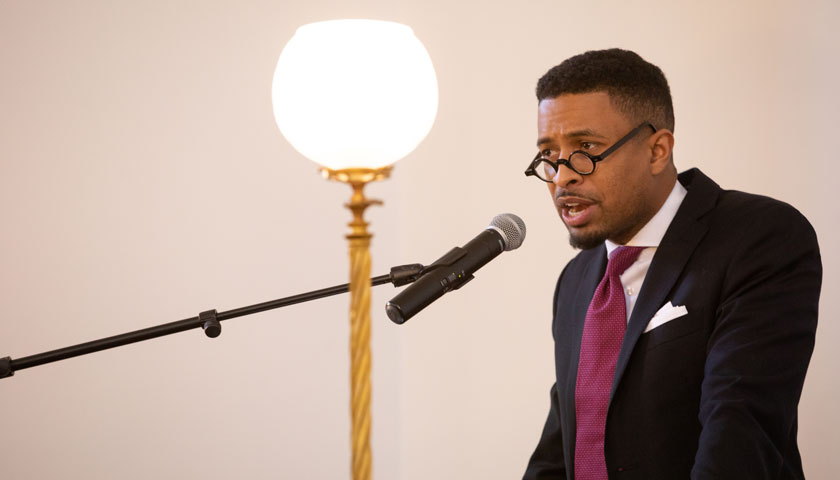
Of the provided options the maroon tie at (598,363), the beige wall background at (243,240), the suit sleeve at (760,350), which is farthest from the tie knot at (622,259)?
the beige wall background at (243,240)

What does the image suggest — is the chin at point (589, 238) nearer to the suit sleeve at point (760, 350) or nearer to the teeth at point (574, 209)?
the teeth at point (574, 209)

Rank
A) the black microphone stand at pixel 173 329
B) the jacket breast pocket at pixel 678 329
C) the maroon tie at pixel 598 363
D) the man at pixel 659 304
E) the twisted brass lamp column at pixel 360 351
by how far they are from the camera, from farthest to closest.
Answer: the maroon tie at pixel 598 363 < the jacket breast pocket at pixel 678 329 < the man at pixel 659 304 < the black microphone stand at pixel 173 329 < the twisted brass lamp column at pixel 360 351

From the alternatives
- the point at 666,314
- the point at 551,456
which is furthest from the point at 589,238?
the point at 551,456

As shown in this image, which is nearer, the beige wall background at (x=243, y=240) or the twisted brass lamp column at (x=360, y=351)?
the twisted brass lamp column at (x=360, y=351)

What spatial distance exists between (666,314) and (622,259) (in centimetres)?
23

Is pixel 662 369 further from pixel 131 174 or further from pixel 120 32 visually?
pixel 120 32

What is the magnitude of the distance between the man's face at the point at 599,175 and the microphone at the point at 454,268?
37 cm

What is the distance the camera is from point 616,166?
6.46 ft

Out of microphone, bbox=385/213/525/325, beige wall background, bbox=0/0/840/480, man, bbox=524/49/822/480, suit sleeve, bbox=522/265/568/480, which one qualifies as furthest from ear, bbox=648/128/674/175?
beige wall background, bbox=0/0/840/480

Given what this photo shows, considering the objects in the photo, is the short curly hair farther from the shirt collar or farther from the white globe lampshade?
the white globe lampshade

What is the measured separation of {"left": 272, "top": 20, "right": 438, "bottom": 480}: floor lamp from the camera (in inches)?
46.8

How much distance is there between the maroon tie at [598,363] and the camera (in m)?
1.96

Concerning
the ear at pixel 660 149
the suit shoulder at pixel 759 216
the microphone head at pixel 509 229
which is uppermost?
the ear at pixel 660 149

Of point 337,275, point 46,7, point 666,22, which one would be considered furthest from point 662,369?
point 46,7
